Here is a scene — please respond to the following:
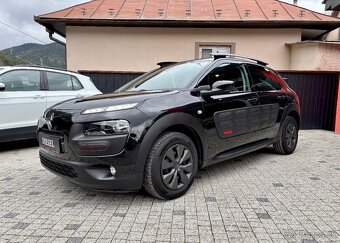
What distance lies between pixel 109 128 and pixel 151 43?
7.21m

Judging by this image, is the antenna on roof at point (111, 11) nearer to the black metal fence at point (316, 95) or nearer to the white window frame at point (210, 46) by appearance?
the white window frame at point (210, 46)

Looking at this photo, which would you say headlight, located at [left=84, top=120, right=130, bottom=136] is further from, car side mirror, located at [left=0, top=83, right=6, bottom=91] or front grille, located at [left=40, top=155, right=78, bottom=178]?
car side mirror, located at [left=0, top=83, right=6, bottom=91]

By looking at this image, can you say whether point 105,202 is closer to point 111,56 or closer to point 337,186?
point 337,186

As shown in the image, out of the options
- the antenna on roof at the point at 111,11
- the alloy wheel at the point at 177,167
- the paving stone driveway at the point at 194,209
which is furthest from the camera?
the antenna on roof at the point at 111,11

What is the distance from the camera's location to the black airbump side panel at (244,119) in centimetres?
356

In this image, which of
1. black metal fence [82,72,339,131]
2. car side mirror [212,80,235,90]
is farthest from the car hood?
black metal fence [82,72,339,131]

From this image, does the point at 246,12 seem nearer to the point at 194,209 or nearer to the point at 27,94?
the point at 27,94

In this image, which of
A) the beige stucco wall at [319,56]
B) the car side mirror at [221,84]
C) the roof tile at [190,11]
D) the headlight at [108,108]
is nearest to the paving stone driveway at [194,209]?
the headlight at [108,108]

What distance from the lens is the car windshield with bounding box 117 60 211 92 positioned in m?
3.55

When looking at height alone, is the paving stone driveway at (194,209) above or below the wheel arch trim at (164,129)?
below

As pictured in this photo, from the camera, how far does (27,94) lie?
5.32 m

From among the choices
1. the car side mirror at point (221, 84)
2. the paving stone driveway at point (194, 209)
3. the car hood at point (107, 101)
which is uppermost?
the car side mirror at point (221, 84)

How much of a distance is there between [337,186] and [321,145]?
8.92ft

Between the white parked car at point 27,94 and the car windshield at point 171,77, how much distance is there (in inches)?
95.5
